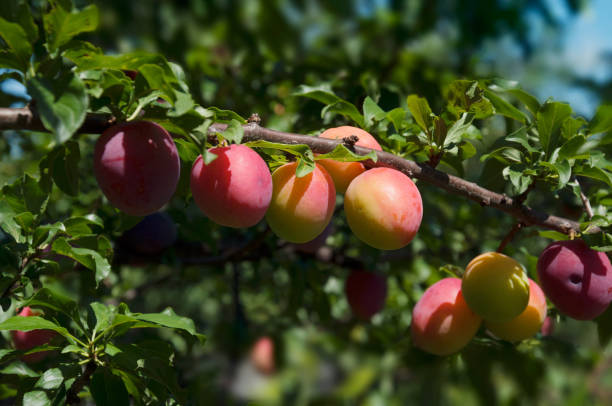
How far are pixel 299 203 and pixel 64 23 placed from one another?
0.39 m

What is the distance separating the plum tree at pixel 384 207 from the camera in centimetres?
77

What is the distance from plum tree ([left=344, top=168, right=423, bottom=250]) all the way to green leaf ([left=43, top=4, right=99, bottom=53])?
17.1 inches

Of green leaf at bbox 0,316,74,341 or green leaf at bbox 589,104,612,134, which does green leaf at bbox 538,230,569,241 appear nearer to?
green leaf at bbox 589,104,612,134

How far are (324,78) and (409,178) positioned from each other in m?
0.85

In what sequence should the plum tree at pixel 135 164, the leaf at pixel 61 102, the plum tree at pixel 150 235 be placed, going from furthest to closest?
1. the plum tree at pixel 150 235
2. the plum tree at pixel 135 164
3. the leaf at pixel 61 102

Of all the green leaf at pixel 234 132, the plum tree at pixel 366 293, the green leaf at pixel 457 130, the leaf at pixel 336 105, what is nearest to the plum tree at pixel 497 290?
the green leaf at pixel 457 130

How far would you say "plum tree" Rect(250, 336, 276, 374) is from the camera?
9.31 feet

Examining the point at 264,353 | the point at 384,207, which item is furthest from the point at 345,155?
the point at 264,353

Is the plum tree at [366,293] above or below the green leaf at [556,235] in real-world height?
below

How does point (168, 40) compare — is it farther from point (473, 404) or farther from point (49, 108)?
point (473, 404)

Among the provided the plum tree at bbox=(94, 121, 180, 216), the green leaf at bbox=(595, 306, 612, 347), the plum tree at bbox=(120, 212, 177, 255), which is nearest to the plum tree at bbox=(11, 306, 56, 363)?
the plum tree at bbox=(120, 212, 177, 255)

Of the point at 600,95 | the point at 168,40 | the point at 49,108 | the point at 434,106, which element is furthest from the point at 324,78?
the point at 600,95

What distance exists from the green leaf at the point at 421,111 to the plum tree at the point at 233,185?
0.28m

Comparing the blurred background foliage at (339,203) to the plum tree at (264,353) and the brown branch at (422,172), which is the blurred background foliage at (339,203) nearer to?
the brown branch at (422,172)
